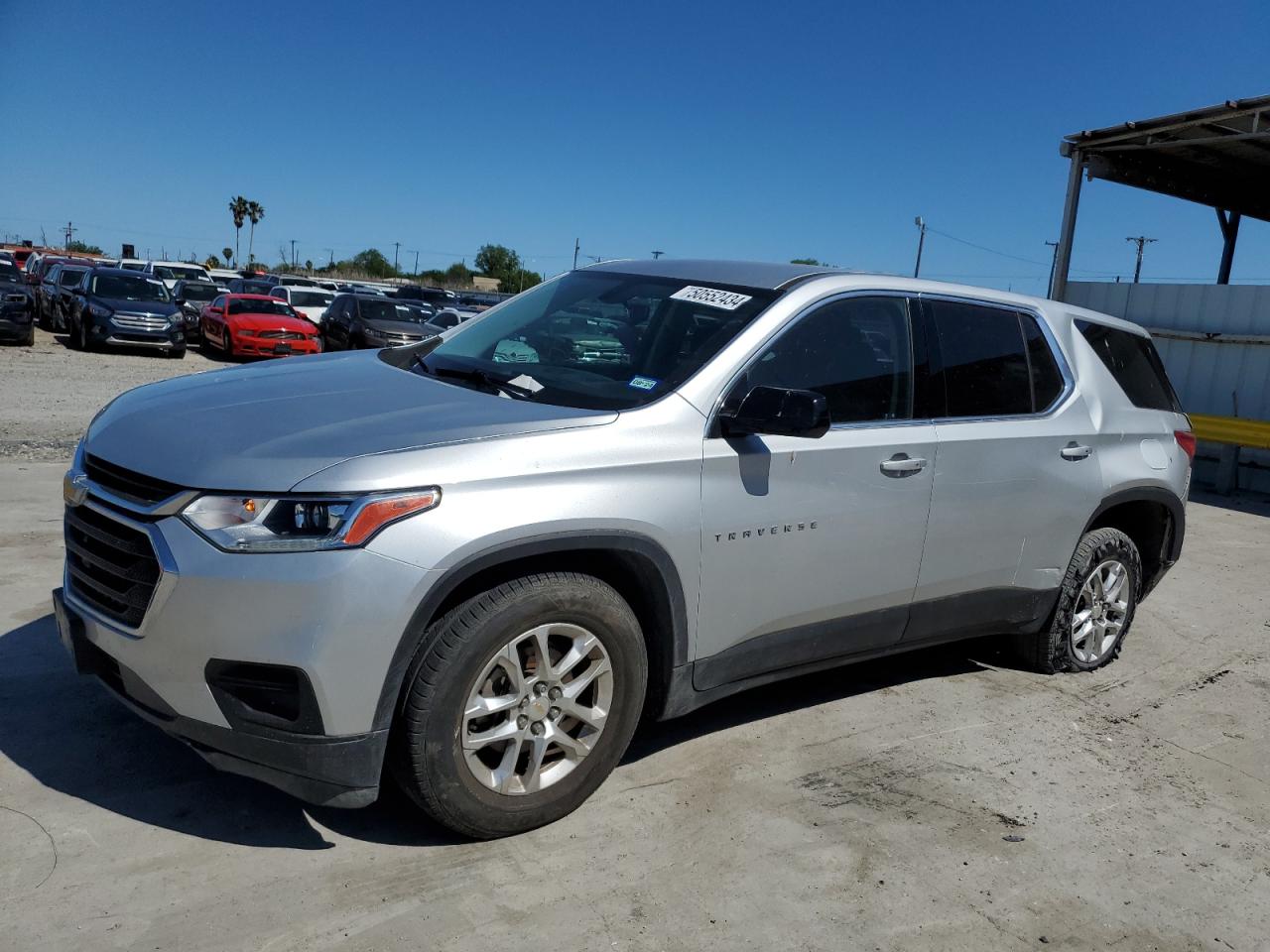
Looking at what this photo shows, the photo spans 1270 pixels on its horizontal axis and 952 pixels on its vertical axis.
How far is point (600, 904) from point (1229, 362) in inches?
522

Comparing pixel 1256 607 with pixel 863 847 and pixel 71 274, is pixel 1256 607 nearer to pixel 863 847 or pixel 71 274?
pixel 863 847

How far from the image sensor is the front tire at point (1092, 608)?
17.5 ft

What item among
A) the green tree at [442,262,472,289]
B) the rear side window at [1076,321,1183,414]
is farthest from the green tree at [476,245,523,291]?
the rear side window at [1076,321,1183,414]

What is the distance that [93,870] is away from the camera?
3105 mm

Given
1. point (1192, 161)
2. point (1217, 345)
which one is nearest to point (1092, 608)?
point (1217, 345)

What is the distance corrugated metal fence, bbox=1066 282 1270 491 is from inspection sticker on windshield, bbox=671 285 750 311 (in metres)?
11.5

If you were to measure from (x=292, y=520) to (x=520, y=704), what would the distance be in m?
0.90

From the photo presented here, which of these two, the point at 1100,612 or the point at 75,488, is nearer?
the point at 75,488

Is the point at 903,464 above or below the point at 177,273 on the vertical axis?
below

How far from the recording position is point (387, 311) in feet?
74.1

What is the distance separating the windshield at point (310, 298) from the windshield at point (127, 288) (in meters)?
6.09

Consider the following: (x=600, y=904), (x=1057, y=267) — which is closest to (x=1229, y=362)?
(x=1057, y=267)

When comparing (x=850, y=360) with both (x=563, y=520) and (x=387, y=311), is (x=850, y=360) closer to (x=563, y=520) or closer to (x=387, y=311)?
(x=563, y=520)

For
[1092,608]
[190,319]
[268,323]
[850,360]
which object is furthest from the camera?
[190,319]
